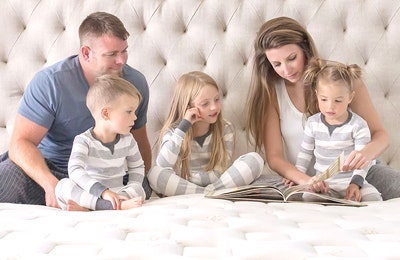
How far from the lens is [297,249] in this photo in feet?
4.91

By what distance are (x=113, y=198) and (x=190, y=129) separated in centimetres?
56

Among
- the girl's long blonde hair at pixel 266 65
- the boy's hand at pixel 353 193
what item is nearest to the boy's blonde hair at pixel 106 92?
the girl's long blonde hair at pixel 266 65

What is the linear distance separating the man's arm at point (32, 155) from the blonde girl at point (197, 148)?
1.19ft

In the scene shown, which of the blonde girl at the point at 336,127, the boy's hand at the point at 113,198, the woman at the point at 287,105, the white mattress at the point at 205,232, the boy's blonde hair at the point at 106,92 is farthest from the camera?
the woman at the point at 287,105

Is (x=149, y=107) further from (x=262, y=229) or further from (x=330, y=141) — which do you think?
(x=262, y=229)

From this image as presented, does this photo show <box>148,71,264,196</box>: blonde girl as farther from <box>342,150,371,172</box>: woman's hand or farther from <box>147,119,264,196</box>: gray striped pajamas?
<box>342,150,371,172</box>: woman's hand

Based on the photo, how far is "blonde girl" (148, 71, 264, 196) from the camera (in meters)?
2.37

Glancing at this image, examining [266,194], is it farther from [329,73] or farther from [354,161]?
[329,73]

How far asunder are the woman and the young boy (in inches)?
21.6

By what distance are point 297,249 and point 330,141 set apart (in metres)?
0.94

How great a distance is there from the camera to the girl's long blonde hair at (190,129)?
2467 mm

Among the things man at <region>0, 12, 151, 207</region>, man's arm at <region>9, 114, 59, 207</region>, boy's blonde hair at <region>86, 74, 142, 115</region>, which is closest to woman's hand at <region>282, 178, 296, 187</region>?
man at <region>0, 12, 151, 207</region>

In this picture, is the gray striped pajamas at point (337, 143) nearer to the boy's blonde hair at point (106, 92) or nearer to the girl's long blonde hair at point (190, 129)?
the girl's long blonde hair at point (190, 129)

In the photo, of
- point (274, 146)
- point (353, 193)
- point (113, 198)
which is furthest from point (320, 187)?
point (113, 198)
